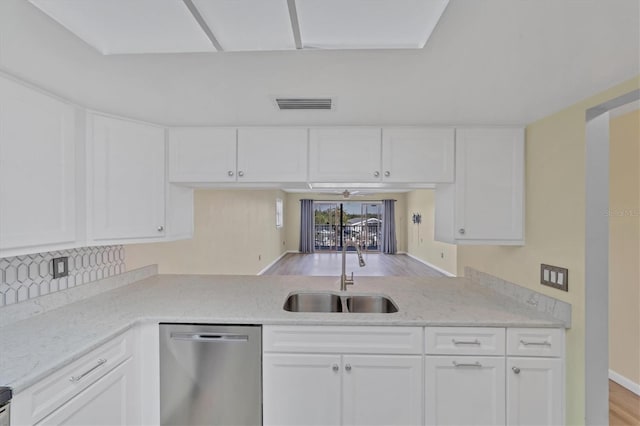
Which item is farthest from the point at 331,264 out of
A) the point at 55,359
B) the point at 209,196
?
the point at 55,359

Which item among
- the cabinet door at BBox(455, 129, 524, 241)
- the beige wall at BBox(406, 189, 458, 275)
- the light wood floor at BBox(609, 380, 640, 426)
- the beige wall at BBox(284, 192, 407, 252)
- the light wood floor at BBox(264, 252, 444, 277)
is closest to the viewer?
the cabinet door at BBox(455, 129, 524, 241)

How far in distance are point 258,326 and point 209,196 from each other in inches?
102

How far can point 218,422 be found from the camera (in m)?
1.61

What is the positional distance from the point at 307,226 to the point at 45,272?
9.12 meters

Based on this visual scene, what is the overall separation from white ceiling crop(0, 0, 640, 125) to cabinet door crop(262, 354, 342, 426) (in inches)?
55.4

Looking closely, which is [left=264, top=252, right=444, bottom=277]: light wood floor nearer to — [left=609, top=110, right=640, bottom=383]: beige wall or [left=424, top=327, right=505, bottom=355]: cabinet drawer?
[left=609, top=110, right=640, bottom=383]: beige wall

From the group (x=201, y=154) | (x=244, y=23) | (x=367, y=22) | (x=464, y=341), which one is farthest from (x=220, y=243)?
(x=367, y=22)

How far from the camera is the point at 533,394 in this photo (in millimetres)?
1561

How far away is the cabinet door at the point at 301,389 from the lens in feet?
5.22

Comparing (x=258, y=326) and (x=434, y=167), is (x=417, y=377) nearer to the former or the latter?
(x=258, y=326)

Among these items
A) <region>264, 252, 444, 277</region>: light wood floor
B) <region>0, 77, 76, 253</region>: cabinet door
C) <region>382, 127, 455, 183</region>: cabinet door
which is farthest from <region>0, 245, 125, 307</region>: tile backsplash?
<region>264, 252, 444, 277</region>: light wood floor

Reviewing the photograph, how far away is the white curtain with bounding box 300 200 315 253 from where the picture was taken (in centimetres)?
1068

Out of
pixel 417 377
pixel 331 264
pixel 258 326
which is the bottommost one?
pixel 331 264

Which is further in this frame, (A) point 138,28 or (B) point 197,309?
(B) point 197,309
